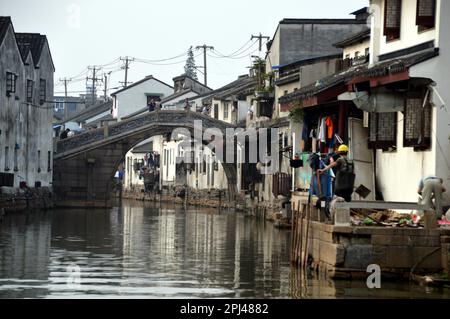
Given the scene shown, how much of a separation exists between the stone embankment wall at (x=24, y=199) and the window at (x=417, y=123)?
894 inches

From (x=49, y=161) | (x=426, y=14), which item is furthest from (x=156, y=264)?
(x=49, y=161)

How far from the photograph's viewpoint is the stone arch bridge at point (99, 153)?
2462 inches

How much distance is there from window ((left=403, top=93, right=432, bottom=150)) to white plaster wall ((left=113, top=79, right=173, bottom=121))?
6719 centimetres

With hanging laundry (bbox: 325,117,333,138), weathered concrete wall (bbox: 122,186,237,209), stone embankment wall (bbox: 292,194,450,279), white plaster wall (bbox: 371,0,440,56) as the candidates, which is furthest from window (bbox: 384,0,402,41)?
weathered concrete wall (bbox: 122,186,237,209)

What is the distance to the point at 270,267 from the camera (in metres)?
25.8

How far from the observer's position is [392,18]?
2688cm

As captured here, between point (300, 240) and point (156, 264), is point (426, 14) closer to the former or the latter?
point (300, 240)

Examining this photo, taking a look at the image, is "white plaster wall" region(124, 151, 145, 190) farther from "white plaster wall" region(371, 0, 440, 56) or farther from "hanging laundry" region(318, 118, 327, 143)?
"white plaster wall" region(371, 0, 440, 56)

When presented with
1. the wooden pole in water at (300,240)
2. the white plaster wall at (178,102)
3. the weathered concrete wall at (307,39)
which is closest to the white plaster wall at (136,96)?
the white plaster wall at (178,102)

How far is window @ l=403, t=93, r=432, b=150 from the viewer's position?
23930mm

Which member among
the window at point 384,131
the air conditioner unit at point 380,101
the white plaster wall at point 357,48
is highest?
the white plaster wall at point 357,48

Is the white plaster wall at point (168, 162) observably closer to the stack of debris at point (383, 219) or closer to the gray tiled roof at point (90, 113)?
the gray tiled roof at point (90, 113)
